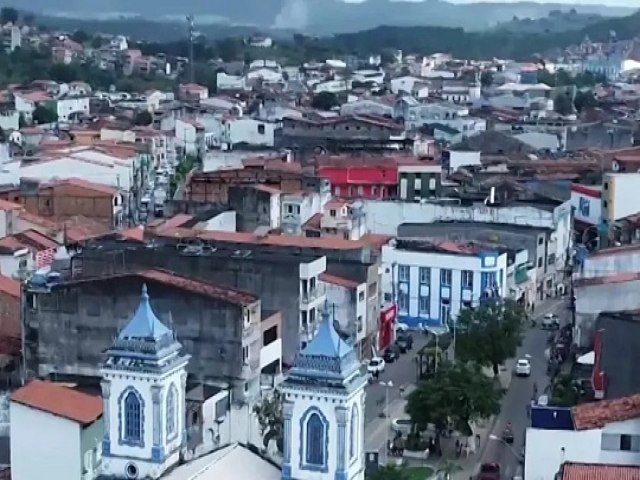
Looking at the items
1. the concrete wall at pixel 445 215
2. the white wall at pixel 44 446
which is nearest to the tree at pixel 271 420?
the white wall at pixel 44 446

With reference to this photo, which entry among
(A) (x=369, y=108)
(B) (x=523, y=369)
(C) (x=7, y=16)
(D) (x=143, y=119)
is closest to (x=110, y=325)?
(B) (x=523, y=369)

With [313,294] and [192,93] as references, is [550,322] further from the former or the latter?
[192,93]

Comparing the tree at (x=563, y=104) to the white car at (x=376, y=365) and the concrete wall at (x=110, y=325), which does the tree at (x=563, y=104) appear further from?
the concrete wall at (x=110, y=325)

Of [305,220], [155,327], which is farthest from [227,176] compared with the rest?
[155,327]

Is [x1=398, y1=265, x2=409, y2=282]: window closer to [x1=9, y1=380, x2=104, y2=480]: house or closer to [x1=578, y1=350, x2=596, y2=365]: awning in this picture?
[x1=578, y1=350, x2=596, y2=365]: awning

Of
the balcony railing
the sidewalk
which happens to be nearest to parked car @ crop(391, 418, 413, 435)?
the sidewalk

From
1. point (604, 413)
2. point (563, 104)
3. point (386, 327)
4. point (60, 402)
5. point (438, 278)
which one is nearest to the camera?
point (604, 413)
